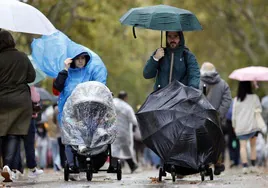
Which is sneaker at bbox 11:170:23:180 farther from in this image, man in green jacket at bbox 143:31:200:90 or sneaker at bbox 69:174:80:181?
man in green jacket at bbox 143:31:200:90

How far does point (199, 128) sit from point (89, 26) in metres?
23.1

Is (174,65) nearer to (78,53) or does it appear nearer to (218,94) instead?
(78,53)

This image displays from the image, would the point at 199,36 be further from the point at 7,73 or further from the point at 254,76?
the point at 7,73

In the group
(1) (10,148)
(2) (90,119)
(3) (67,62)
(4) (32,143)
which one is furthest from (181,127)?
(4) (32,143)

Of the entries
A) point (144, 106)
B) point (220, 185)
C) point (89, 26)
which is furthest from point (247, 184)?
point (89, 26)

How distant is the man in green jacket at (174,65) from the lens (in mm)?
14680

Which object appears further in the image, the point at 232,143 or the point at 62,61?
the point at 232,143

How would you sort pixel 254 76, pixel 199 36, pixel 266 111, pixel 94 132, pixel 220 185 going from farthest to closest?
pixel 199 36, pixel 266 111, pixel 254 76, pixel 94 132, pixel 220 185

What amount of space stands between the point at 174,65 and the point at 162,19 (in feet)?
2.44

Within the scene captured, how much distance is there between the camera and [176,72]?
1481 centimetres

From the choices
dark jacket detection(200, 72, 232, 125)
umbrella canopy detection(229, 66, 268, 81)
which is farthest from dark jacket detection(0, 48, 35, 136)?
umbrella canopy detection(229, 66, 268, 81)

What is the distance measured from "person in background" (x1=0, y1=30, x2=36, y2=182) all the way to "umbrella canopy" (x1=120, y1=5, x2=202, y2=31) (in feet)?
5.40

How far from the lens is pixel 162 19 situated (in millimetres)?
14375

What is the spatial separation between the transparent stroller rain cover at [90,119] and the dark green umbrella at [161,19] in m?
0.97
